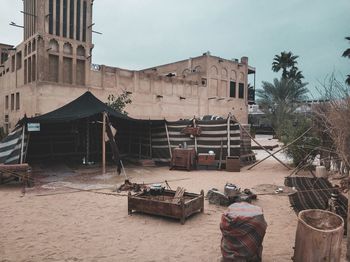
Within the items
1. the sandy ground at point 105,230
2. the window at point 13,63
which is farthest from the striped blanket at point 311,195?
the window at point 13,63

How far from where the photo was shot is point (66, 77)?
20.5 m

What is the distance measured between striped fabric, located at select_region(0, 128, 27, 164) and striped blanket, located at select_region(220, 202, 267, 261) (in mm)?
8658

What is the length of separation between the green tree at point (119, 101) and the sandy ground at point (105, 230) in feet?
34.0

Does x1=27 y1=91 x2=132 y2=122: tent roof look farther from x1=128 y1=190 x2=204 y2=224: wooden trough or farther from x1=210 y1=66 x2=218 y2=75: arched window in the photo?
x1=210 y1=66 x2=218 y2=75: arched window

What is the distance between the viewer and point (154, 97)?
25203 mm

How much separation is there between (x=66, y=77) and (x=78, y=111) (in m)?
9.79

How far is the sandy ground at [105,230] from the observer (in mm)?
4539

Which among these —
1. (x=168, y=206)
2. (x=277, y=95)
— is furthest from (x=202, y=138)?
(x=277, y=95)

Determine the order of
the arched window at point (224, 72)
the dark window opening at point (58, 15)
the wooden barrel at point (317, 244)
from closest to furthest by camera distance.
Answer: the wooden barrel at point (317, 244) < the dark window opening at point (58, 15) < the arched window at point (224, 72)

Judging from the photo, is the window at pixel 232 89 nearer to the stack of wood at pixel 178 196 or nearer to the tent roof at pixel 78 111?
the tent roof at pixel 78 111

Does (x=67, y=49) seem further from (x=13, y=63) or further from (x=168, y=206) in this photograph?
(x=168, y=206)

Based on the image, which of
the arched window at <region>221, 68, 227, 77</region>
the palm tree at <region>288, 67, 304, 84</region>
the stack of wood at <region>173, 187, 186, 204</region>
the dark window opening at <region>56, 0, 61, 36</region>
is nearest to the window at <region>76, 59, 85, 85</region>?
the dark window opening at <region>56, 0, 61, 36</region>

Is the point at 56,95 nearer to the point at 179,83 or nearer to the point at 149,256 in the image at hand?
the point at 179,83

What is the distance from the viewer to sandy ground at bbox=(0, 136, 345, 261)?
4.54 m
